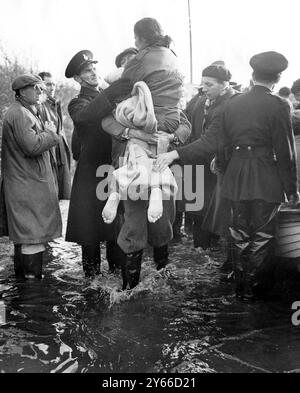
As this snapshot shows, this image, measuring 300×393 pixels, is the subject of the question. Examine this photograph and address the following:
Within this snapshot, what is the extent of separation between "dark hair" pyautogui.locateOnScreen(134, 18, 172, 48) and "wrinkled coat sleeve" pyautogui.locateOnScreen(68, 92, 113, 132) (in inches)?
23.1

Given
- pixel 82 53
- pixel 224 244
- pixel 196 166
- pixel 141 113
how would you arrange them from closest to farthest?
pixel 141 113
pixel 82 53
pixel 196 166
pixel 224 244

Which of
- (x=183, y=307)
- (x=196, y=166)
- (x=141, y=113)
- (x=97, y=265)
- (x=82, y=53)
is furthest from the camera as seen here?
(x=196, y=166)

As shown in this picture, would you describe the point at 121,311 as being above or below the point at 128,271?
below

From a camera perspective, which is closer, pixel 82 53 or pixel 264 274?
pixel 264 274

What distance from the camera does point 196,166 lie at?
6.55 meters

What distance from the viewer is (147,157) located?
427 cm

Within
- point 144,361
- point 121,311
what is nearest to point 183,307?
point 121,311

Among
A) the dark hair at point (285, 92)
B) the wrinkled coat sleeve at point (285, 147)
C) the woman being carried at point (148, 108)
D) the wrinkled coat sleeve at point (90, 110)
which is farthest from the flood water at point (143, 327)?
the dark hair at point (285, 92)

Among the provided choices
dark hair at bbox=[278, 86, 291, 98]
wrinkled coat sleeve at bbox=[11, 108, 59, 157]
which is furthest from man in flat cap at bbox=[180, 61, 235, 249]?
dark hair at bbox=[278, 86, 291, 98]

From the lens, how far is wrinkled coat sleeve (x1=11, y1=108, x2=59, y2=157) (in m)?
4.91

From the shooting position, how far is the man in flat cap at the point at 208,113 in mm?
5934

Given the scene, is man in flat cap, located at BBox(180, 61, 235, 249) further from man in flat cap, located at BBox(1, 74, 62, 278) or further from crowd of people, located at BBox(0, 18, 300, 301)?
man in flat cap, located at BBox(1, 74, 62, 278)

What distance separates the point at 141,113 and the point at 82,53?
133 centimetres

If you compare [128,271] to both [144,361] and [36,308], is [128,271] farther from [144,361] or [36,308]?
[144,361]
